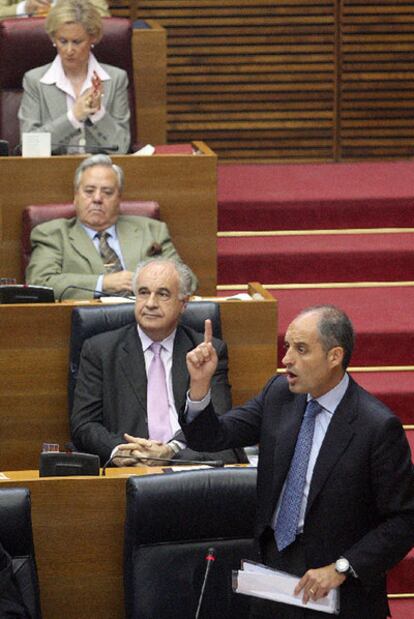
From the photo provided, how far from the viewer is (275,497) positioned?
286cm

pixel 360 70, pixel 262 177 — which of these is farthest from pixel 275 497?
pixel 360 70

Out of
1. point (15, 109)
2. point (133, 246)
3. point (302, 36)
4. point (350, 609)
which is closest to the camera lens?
point (350, 609)

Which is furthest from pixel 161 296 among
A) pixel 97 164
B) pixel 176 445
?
pixel 97 164

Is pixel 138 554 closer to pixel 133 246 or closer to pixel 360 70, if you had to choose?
pixel 133 246

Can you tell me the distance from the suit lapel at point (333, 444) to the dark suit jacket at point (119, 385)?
107cm

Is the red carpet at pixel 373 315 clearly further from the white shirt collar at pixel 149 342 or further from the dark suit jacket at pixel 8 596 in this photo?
the dark suit jacket at pixel 8 596

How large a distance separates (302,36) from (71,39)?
178 centimetres

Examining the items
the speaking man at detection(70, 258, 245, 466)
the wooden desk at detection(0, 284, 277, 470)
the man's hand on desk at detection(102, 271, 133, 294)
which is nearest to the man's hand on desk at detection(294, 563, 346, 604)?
the speaking man at detection(70, 258, 245, 466)

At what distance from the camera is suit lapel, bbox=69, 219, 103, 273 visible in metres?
4.62

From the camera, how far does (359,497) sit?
2.80 metres

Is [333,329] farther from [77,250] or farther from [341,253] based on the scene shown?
[341,253]

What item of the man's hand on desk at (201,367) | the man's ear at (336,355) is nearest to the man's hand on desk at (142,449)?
the man's hand on desk at (201,367)

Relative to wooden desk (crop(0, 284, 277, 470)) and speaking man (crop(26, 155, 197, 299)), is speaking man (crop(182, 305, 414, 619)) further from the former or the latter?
speaking man (crop(26, 155, 197, 299))

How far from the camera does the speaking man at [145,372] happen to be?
3943mm
